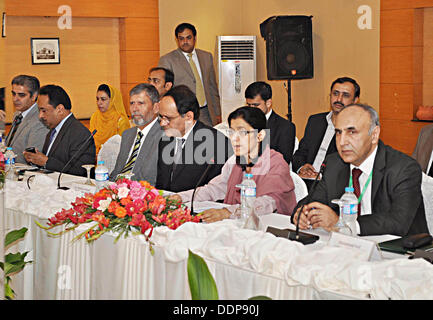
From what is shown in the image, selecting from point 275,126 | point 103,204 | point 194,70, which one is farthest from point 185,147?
point 194,70

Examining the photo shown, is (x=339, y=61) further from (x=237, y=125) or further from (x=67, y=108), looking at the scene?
(x=237, y=125)

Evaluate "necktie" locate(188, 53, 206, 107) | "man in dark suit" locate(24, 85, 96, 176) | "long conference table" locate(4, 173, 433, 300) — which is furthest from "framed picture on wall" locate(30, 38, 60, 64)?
"long conference table" locate(4, 173, 433, 300)

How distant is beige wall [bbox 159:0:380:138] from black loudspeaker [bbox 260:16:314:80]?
0.41m

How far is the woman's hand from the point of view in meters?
2.63

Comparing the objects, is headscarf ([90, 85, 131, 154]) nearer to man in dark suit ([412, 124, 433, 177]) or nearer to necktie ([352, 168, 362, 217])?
man in dark suit ([412, 124, 433, 177])

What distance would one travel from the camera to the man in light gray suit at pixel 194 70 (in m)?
7.04

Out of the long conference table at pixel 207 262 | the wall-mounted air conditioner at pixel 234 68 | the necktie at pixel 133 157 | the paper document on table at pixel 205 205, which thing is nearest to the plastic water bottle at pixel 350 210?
the long conference table at pixel 207 262

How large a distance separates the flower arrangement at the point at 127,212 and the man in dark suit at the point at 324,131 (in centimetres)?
242

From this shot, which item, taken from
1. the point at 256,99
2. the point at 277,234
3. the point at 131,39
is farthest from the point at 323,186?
the point at 131,39

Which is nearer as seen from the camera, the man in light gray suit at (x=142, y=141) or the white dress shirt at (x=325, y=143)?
the man in light gray suit at (x=142, y=141)

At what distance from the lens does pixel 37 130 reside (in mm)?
4719

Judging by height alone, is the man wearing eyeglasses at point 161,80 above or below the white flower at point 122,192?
above

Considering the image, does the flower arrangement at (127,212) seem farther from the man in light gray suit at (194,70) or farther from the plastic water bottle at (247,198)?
the man in light gray suit at (194,70)

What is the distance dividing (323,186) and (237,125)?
1.78 feet
